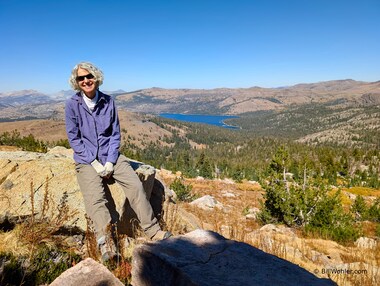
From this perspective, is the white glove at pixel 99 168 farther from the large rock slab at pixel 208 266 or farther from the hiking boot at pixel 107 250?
the large rock slab at pixel 208 266

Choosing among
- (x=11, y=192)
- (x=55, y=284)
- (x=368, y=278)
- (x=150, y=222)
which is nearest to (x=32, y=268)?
(x=55, y=284)

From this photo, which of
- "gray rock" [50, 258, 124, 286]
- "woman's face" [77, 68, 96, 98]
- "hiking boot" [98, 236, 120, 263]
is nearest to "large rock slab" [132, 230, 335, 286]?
"gray rock" [50, 258, 124, 286]

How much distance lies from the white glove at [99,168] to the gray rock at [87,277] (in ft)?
7.98

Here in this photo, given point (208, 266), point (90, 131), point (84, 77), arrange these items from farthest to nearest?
point (90, 131) < point (84, 77) < point (208, 266)

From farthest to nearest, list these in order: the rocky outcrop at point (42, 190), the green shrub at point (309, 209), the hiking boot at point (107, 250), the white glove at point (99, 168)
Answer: the green shrub at point (309, 209) → the white glove at point (99, 168) → the rocky outcrop at point (42, 190) → the hiking boot at point (107, 250)

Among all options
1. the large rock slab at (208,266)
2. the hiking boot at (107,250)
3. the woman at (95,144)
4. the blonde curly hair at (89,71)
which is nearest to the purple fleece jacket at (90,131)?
the woman at (95,144)

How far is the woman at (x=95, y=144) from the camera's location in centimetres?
547

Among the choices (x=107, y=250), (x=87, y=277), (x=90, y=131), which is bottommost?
(x=107, y=250)

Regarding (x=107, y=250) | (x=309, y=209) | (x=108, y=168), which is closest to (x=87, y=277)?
(x=107, y=250)

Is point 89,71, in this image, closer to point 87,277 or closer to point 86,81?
point 86,81

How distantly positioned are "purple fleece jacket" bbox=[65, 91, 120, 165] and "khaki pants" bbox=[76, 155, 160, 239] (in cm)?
25

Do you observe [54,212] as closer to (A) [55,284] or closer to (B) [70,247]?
(B) [70,247]

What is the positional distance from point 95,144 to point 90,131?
0.30m

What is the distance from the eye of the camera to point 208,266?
312 centimetres
